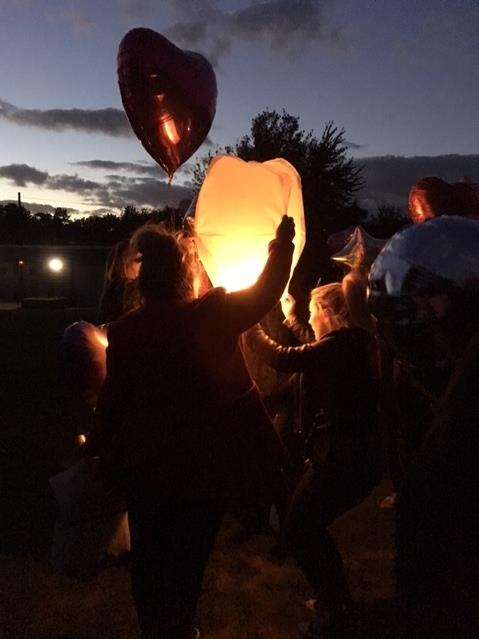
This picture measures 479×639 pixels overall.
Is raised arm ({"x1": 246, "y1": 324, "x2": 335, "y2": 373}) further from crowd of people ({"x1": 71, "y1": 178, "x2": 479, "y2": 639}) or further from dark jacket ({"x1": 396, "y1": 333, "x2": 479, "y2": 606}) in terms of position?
dark jacket ({"x1": 396, "y1": 333, "x2": 479, "y2": 606})

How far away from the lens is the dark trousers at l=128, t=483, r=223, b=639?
202 cm

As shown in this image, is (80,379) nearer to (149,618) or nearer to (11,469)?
(149,618)

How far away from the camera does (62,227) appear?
185 feet

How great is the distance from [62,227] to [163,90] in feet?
181

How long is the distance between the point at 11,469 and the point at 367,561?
3.16 metres

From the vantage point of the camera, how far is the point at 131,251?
7.87ft

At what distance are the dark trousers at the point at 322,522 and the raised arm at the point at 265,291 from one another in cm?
103

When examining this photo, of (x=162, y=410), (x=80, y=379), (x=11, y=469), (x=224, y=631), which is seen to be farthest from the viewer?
(x=11, y=469)

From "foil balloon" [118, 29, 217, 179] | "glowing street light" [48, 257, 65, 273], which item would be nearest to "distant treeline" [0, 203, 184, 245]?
"glowing street light" [48, 257, 65, 273]

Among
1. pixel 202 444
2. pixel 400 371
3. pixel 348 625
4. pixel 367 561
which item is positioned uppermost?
pixel 202 444

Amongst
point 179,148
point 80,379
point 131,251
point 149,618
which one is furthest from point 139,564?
point 179,148

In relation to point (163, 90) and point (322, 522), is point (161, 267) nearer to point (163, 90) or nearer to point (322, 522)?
point (322, 522)

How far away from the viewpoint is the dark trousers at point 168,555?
2.02 m

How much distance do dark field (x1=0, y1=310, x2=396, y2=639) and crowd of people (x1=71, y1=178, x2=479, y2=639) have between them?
17.3 inches
